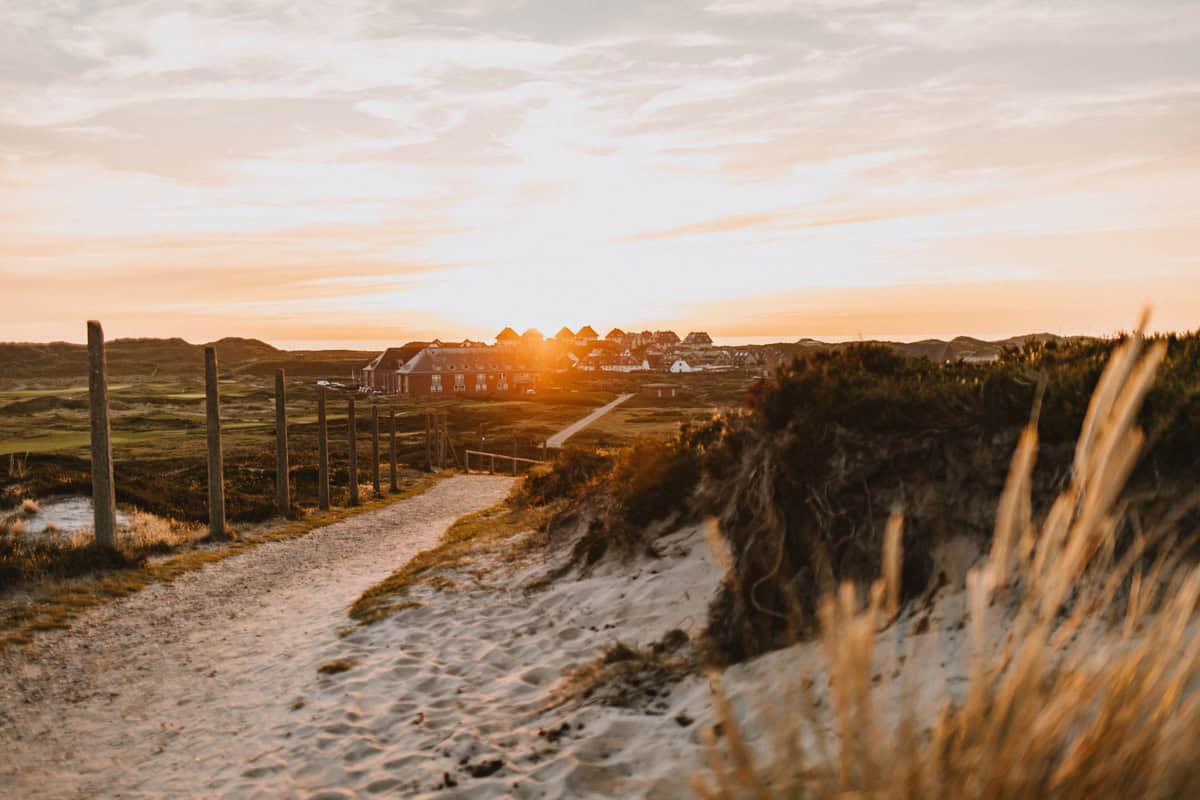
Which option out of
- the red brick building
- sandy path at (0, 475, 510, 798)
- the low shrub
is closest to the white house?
the red brick building

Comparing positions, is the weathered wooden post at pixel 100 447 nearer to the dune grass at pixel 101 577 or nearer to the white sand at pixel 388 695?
the dune grass at pixel 101 577

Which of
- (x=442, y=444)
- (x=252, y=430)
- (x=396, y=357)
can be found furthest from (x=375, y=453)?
(x=396, y=357)

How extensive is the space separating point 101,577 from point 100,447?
9.85 ft

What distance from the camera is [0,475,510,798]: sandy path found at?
631 cm

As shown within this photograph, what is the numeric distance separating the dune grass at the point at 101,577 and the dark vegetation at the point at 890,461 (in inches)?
373

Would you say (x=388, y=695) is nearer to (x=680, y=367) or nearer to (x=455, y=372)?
(x=455, y=372)

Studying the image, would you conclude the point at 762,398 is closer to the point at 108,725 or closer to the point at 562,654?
the point at 562,654

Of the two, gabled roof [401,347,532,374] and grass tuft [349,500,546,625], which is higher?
gabled roof [401,347,532,374]

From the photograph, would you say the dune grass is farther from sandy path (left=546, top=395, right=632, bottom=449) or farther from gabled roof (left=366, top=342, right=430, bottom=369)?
gabled roof (left=366, top=342, right=430, bottom=369)

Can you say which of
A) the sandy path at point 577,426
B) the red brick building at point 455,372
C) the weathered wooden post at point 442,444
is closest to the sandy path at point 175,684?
the weathered wooden post at point 442,444

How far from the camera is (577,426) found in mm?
66250

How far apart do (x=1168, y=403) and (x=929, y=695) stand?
2.75m

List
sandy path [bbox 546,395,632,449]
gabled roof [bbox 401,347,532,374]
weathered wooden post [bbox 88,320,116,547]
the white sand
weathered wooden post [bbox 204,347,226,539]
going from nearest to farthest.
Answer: the white sand, weathered wooden post [bbox 88,320,116,547], weathered wooden post [bbox 204,347,226,539], sandy path [bbox 546,395,632,449], gabled roof [bbox 401,347,532,374]

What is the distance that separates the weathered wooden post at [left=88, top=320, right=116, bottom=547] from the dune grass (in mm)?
499
